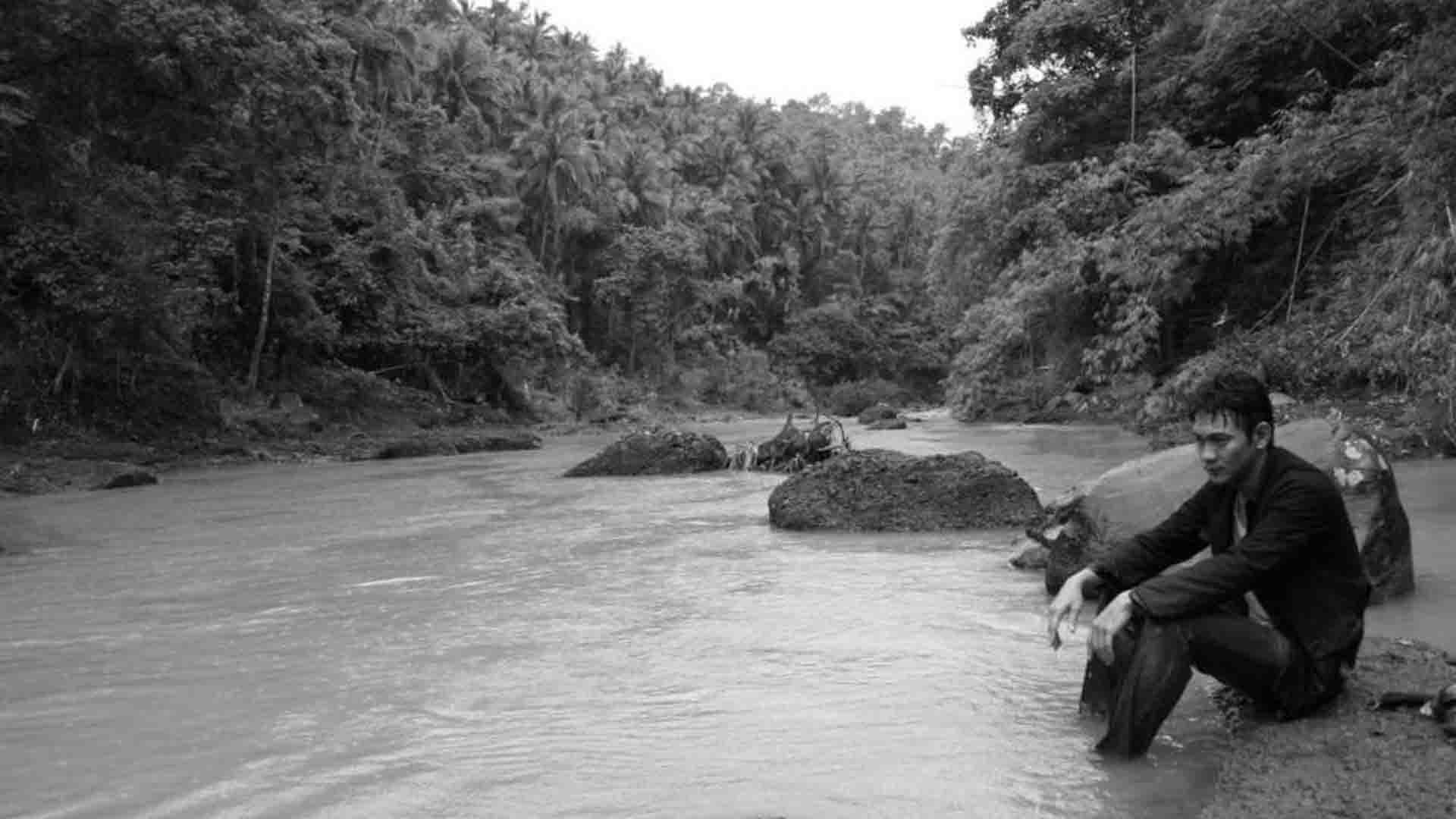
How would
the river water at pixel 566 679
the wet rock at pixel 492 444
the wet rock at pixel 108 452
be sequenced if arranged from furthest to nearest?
the wet rock at pixel 492 444, the wet rock at pixel 108 452, the river water at pixel 566 679

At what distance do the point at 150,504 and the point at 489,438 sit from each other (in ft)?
37.0

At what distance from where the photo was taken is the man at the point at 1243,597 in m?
3.49

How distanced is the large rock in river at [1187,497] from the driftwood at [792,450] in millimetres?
8102

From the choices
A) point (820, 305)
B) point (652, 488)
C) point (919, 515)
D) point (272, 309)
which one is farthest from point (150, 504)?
point (820, 305)

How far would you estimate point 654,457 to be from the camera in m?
16.3

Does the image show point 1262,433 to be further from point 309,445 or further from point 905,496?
point 309,445

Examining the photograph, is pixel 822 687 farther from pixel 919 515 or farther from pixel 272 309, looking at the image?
pixel 272 309

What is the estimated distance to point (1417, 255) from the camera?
24.8ft

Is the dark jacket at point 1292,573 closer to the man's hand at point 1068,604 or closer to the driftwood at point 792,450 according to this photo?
the man's hand at point 1068,604

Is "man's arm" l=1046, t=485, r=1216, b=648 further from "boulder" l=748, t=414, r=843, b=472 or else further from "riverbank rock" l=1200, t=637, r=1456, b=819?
"boulder" l=748, t=414, r=843, b=472

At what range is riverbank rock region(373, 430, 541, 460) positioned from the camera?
22531 millimetres

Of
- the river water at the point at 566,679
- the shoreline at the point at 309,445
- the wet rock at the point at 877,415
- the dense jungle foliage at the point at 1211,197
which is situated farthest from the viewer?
the wet rock at the point at 877,415

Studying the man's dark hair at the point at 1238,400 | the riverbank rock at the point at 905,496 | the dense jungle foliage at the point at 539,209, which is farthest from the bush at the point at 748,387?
the man's dark hair at the point at 1238,400

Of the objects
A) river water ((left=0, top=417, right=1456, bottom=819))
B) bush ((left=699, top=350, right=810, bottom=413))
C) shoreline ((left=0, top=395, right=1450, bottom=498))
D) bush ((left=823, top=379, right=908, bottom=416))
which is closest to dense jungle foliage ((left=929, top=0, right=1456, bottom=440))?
shoreline ((left=0, top=395, right=1450, bottom=498))
